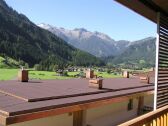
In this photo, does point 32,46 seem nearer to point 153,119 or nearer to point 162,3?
point 162,3

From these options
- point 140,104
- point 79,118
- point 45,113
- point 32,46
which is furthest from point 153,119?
point 32,46

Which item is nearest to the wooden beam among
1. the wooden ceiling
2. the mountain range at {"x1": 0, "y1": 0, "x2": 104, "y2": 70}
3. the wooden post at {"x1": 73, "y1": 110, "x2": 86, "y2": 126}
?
the wooden post at {"x1": 73, "y1": 110, "x2": 86, "y2": 126}

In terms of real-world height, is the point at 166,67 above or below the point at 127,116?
above

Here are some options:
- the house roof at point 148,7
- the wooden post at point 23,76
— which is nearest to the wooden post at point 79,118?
the wooden post at point 23,76

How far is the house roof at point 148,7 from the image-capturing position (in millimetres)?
4026

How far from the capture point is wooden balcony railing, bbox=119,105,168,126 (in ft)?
9.43

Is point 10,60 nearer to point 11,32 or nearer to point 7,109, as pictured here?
point 11,32

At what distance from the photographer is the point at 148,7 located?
4371 millimetres

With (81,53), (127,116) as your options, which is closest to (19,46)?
(81,53)

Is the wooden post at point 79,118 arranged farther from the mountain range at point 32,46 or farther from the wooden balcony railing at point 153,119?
the mountain range at point 32,46

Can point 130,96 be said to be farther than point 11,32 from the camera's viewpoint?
No

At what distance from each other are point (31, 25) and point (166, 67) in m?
152

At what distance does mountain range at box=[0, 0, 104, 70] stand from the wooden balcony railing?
91.4 m

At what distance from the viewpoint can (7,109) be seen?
23.1ft
